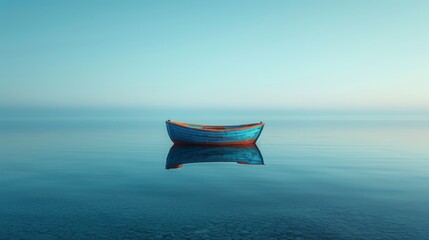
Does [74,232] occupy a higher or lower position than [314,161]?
lower

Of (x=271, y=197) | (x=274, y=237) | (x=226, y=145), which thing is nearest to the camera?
(x=274, y=237)

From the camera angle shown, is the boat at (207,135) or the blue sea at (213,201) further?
the boat at (207,135)

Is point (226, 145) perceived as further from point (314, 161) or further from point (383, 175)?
point (383, 175)

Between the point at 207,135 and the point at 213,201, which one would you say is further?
the point at 207,135

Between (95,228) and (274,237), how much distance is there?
5.03 m

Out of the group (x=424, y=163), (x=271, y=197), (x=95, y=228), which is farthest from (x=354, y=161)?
(x=95, y=228)

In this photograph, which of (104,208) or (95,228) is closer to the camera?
(95,228)

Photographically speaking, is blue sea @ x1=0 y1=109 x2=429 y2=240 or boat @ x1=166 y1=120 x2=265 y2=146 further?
boat @ x1=166 y1=120 x2=265 y2=146

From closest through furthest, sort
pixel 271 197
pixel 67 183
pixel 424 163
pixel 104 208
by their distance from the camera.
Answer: pixel 104 208 < pixel 271 197 < pixel 67 183 < pixel 424 163

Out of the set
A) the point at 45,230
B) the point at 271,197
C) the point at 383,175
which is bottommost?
the point at 45,230

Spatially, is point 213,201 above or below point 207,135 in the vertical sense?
below

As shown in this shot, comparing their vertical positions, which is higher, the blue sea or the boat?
the boat

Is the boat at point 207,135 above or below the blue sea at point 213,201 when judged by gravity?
above

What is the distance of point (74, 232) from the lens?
932cm
